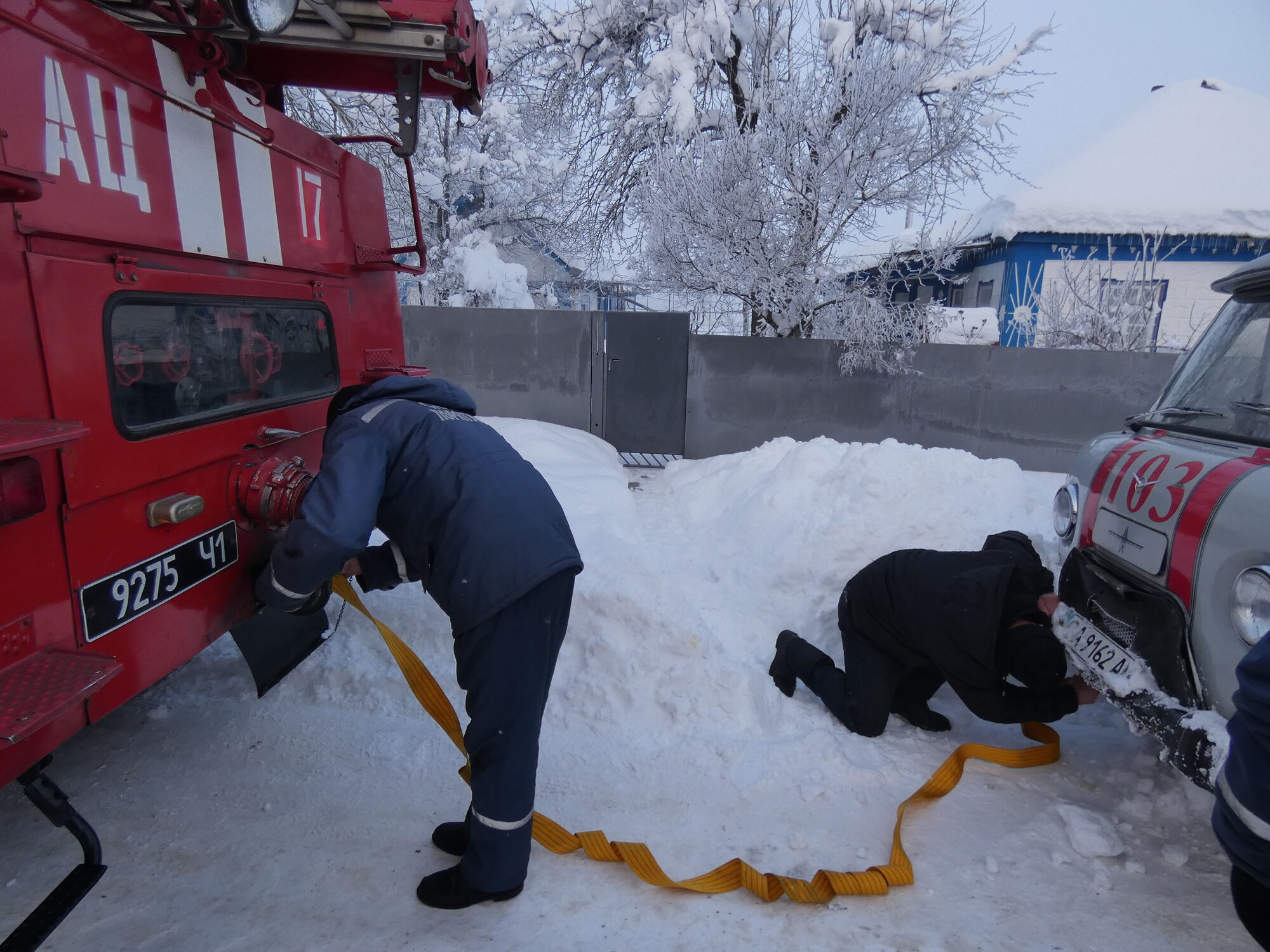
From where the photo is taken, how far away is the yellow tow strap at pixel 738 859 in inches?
90.4

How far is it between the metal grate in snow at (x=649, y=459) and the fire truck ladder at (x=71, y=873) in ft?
23.8

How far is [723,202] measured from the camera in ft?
26.2

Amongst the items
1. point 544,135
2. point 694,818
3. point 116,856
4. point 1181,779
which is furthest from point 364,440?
point 544,135

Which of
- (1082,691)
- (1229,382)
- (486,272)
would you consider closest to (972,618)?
(1082,691)

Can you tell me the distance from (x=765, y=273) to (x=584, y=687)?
20.0 feet

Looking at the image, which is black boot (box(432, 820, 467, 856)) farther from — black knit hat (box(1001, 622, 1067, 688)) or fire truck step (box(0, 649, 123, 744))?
black knit hat (box(1001, 622, 1067, 688))

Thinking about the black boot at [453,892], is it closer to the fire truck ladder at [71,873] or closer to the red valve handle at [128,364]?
the fire truck ladder at [71,873]

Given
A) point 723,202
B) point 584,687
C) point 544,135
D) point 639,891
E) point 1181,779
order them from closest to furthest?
point 639,891 < point 1181,779 < point 584,687 < point 723,202 < point 544,135

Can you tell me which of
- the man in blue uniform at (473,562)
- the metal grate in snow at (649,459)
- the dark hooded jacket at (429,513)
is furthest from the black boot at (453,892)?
the metal grate in snow at (649,459)

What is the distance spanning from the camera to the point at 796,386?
8.62 meters

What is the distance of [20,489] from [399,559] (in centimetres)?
102

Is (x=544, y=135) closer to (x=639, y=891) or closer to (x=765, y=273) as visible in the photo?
(x=765, y=273)

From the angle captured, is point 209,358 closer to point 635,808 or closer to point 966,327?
point 635,808

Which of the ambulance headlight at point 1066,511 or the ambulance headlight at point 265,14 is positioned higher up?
the ambulance headlight at point 265,14
